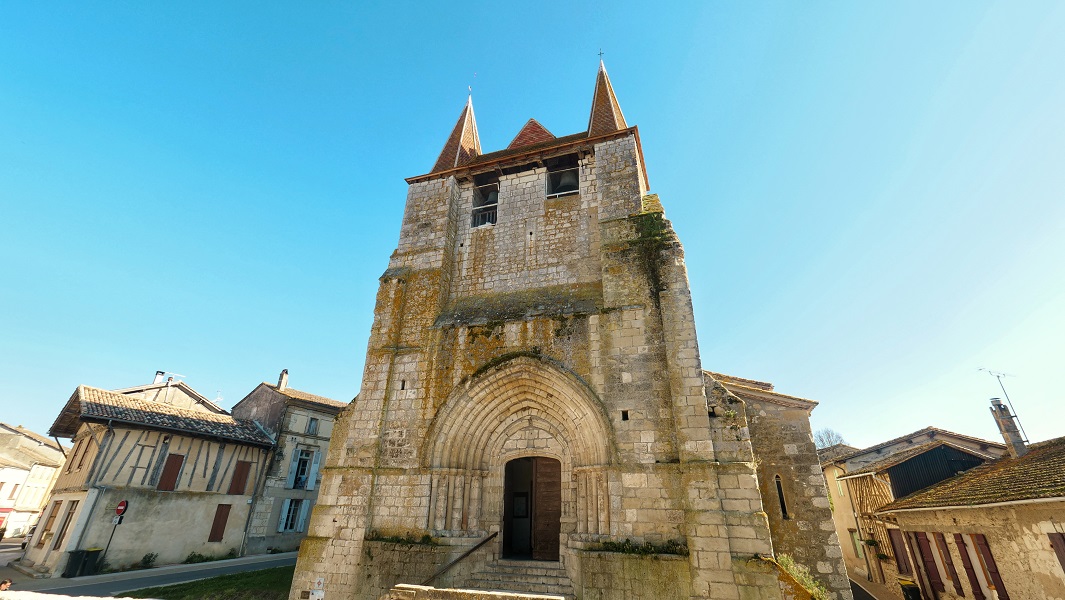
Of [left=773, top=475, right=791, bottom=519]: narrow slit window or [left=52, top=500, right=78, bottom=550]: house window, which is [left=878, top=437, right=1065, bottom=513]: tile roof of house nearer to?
[left=773, top=475, right=791, bottom=519]: narrow slit window

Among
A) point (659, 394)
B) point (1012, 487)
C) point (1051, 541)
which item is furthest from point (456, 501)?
point (1012, 487)

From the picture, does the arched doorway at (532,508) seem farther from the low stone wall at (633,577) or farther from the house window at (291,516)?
the house window at (291,516)

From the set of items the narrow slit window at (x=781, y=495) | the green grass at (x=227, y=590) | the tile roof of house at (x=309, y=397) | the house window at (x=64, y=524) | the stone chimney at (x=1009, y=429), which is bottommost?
the green grass at (x=227, y=590)

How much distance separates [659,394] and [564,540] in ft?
9.10

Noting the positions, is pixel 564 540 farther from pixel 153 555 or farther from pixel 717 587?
pixel 153 555

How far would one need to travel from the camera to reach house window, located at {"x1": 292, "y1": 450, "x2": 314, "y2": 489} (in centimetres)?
1677

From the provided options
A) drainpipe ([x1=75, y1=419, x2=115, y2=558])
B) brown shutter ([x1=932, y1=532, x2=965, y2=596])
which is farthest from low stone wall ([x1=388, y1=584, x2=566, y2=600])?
drainpipe ([x1=75, y1=419, x2=115, y2=558])

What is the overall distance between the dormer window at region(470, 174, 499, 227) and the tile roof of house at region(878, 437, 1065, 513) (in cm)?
1082

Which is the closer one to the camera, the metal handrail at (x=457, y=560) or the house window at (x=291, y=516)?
the metal handrail at (x=457, y=560)

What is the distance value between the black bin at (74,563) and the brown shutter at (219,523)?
3096 millimetres

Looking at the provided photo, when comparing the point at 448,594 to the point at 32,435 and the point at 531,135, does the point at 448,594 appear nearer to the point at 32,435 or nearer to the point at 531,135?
the point at 531,135

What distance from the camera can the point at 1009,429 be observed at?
37.6 ft

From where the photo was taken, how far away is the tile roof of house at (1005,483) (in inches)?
295

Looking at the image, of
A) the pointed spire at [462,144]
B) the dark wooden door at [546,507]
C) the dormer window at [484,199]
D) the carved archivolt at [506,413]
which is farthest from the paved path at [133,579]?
the pointed spire at [462,144]
